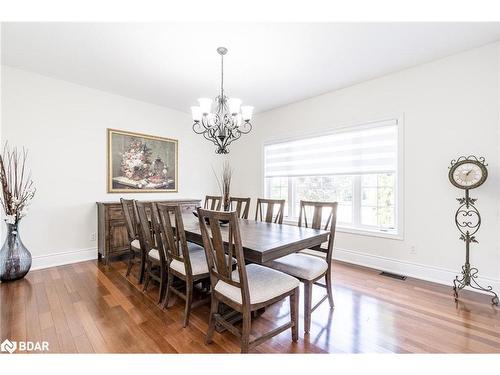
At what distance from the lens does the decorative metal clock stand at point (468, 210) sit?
7.68ft

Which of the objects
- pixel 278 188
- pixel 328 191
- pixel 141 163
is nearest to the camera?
pixel 328 191

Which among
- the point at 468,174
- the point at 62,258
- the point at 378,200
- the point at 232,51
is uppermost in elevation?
the point at 232,51

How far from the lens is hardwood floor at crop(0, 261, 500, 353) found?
167cm

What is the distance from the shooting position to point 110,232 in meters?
3.41

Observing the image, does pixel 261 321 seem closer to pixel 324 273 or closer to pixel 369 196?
pixel 324 273

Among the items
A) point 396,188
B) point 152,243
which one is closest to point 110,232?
point 152,243

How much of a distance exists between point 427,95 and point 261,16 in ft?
7.46

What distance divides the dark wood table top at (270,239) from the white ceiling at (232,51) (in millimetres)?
1946

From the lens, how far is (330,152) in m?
3.73

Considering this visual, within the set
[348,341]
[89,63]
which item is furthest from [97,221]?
[348,341]

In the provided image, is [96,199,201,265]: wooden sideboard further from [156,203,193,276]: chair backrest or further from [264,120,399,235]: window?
[264,120,399,235]: window

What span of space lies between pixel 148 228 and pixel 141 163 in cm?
206

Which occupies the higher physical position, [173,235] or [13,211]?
[13,211]
